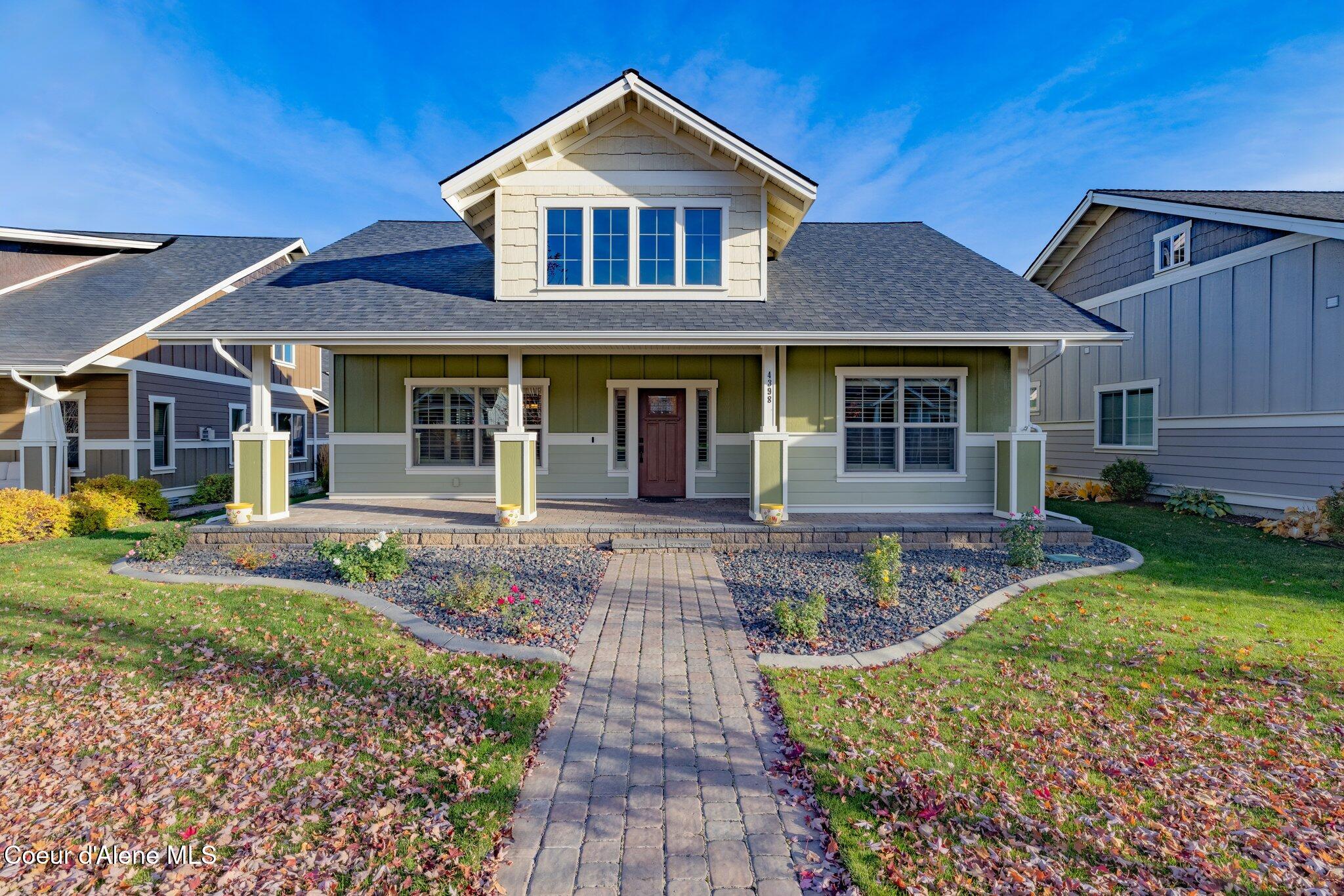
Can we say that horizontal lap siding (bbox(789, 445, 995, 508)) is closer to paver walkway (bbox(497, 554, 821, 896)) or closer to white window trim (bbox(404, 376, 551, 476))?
white window trim (bbox(404, 376, 551, 476))

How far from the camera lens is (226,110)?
14609mm

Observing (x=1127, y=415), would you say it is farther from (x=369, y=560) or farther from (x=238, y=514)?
(x=238, y=514)

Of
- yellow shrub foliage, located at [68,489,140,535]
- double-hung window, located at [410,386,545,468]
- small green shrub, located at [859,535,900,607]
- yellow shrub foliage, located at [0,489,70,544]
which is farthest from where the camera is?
double-hung window, located at [410,386,545,468]

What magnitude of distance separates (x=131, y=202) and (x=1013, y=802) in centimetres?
3194

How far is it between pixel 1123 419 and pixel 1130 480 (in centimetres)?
165

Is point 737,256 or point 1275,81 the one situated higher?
point 1275,81

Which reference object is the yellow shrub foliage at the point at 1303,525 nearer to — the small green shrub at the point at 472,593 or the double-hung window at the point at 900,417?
the double-hung window at the point at 900,417

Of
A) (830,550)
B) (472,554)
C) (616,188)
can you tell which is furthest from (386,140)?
(830,550)

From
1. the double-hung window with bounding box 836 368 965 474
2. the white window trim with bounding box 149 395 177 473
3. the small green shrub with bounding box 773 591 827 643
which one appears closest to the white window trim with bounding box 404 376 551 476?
the double-hung window with bounding box 836 368 965 474

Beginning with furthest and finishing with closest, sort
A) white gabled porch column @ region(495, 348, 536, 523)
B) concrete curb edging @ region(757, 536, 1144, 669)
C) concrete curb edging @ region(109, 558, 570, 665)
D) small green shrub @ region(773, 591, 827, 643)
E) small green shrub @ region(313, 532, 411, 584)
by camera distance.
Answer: white gabled porch column @ region(495, 348, 536, 523), small green shrub @ region(313, 532, 411, 584), small green shrub @ region(773, 591, 827, 643), concrete curb edging @ region(109, 558, 570, 665), concrete curb edging @ region(757, 536, 1144, 669)

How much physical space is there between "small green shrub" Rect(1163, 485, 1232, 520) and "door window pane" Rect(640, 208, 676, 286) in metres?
10.6

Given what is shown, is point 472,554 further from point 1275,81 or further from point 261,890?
point 1275,81

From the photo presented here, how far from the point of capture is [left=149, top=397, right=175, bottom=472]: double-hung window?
40.8 feet

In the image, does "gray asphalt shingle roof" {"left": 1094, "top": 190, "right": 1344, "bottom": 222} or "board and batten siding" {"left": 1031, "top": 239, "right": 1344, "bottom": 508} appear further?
"gray asphalt shingle roof" {"left": 1094, "top": 190, "right": 1344, "bottom": 222}
